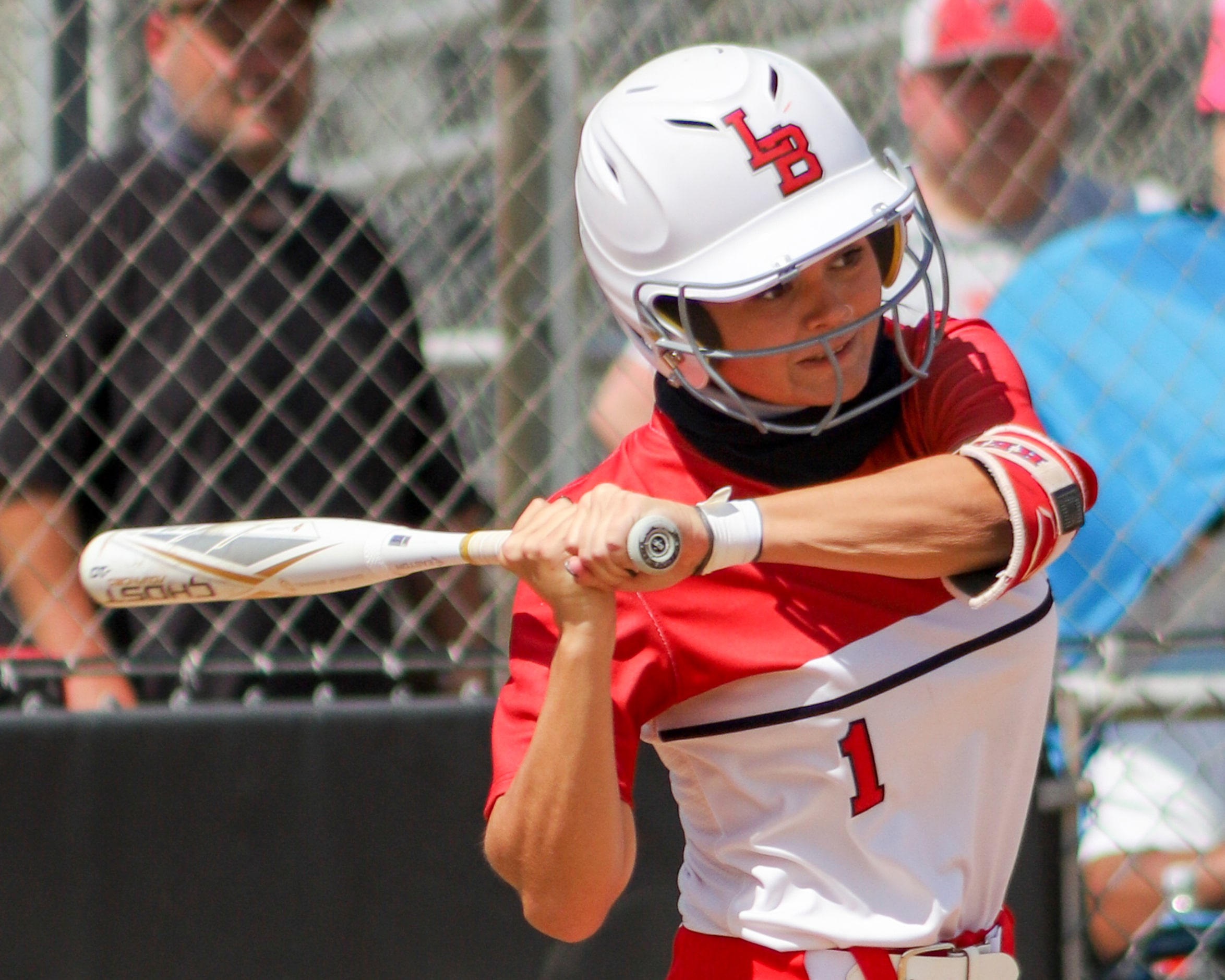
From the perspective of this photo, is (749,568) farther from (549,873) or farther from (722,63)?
(722,63)

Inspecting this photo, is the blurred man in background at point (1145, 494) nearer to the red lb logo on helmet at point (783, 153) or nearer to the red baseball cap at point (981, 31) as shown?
the red baseball cap at point (981, 31)

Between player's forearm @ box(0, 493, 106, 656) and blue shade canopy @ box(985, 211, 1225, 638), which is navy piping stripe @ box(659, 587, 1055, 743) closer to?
blue shade canopy @ box(985, 211, 1225, 638)

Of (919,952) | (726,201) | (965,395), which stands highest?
(726,201)

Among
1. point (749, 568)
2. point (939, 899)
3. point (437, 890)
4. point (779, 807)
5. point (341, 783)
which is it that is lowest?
point (437, 890)

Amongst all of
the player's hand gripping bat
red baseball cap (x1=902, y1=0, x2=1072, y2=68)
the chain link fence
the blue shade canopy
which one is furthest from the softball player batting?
red baseball cap (x1=902, y1=0, x2=1072, y2=68)

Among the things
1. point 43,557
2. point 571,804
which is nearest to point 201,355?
point 43,557

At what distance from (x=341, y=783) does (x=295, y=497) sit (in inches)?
22.0

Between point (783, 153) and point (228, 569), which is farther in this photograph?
point (228, 569)

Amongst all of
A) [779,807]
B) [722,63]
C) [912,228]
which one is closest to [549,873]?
[779,807]

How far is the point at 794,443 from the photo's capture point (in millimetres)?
1652

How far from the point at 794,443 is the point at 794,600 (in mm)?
182

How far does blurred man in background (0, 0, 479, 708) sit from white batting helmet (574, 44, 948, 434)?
131 centimetres

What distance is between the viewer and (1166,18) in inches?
155

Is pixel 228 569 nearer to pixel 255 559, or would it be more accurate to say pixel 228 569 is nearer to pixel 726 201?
pixel 255 559
